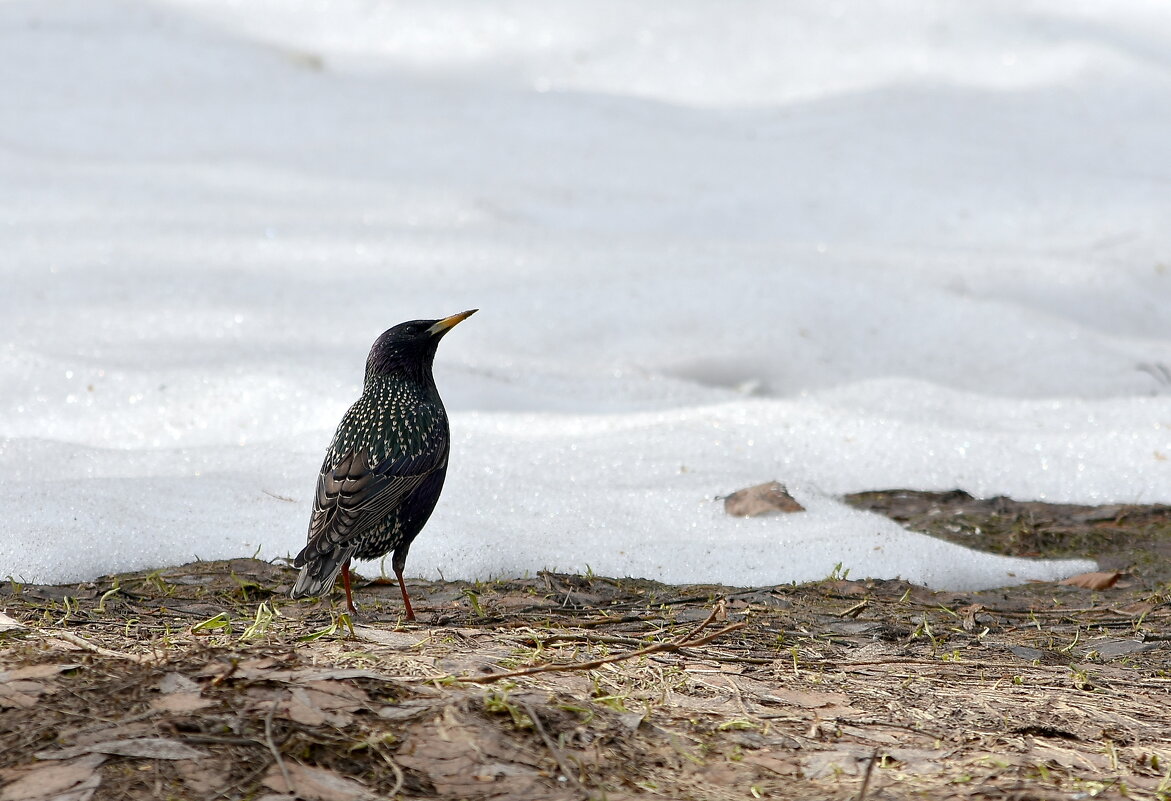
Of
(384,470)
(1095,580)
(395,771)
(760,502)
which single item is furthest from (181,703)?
(1095,580)

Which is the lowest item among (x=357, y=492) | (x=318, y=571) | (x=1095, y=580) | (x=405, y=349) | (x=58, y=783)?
(x=58, y=783)

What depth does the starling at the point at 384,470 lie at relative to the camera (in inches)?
151

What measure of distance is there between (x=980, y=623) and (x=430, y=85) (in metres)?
9.09

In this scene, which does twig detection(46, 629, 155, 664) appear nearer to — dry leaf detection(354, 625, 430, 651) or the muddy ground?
the muddy ground

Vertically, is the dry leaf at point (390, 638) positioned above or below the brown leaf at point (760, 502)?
below

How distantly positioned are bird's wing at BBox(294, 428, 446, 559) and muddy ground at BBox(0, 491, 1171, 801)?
0.83ft

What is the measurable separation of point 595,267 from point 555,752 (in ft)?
21.0

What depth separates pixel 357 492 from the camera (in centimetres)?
392

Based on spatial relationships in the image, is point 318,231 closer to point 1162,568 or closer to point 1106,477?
point 1106,477

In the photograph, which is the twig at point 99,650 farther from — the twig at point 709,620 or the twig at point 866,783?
the twig at point 866,783

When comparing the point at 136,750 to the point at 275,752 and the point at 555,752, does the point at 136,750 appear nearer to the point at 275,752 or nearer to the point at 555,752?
the point at 275,752

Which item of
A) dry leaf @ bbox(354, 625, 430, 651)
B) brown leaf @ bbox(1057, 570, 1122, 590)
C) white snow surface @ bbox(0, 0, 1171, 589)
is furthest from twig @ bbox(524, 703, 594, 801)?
brown leaf @ bbox(1057, 570, 1122, 590)

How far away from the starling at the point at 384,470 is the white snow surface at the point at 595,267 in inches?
24.7

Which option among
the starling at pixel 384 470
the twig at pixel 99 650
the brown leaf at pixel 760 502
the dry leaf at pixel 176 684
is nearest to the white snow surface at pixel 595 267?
the brown leaf at pixel 760 502
